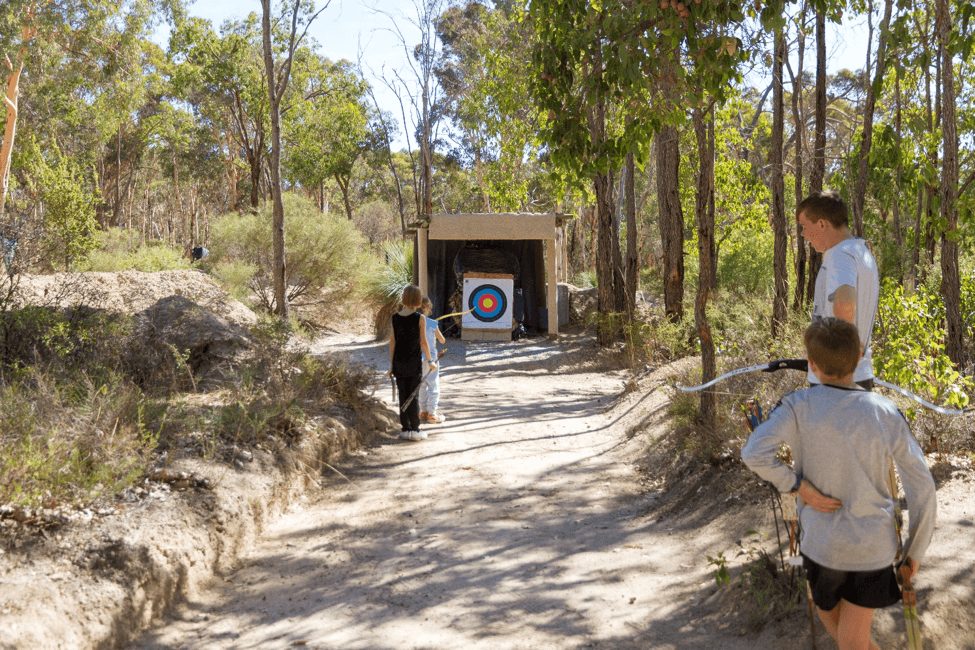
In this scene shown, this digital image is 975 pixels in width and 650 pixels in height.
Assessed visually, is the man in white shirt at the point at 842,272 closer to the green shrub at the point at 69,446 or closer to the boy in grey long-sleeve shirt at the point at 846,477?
the boy in grey long-sleeve shirt at the point at 846,477

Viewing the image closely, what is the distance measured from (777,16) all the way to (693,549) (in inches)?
117

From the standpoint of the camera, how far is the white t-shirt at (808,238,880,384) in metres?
3.69

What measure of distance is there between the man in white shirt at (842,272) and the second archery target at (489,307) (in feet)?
45.4

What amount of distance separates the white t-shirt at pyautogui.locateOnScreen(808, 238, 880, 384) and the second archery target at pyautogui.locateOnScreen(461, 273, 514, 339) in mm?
13934

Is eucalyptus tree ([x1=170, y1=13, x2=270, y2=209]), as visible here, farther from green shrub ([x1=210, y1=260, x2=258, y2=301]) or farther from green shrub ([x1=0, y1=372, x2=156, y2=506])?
green shrub ([x1=0, y1=372, x2=156, y2=506])

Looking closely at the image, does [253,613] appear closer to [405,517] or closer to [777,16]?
[405,517]

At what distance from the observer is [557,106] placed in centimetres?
567

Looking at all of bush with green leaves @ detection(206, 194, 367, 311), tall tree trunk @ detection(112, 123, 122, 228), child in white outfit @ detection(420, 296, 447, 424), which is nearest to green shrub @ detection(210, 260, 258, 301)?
bush with green leaves @ detection(206, 194, 367, 311)

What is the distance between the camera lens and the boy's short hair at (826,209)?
3.83m

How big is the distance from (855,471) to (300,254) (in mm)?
18613

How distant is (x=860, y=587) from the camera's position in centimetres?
274


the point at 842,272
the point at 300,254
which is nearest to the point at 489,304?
the point at 300,254

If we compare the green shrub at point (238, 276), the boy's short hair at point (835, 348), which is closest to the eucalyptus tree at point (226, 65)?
the green shrub at point (238, 276)

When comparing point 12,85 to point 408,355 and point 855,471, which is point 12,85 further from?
point 855,471
